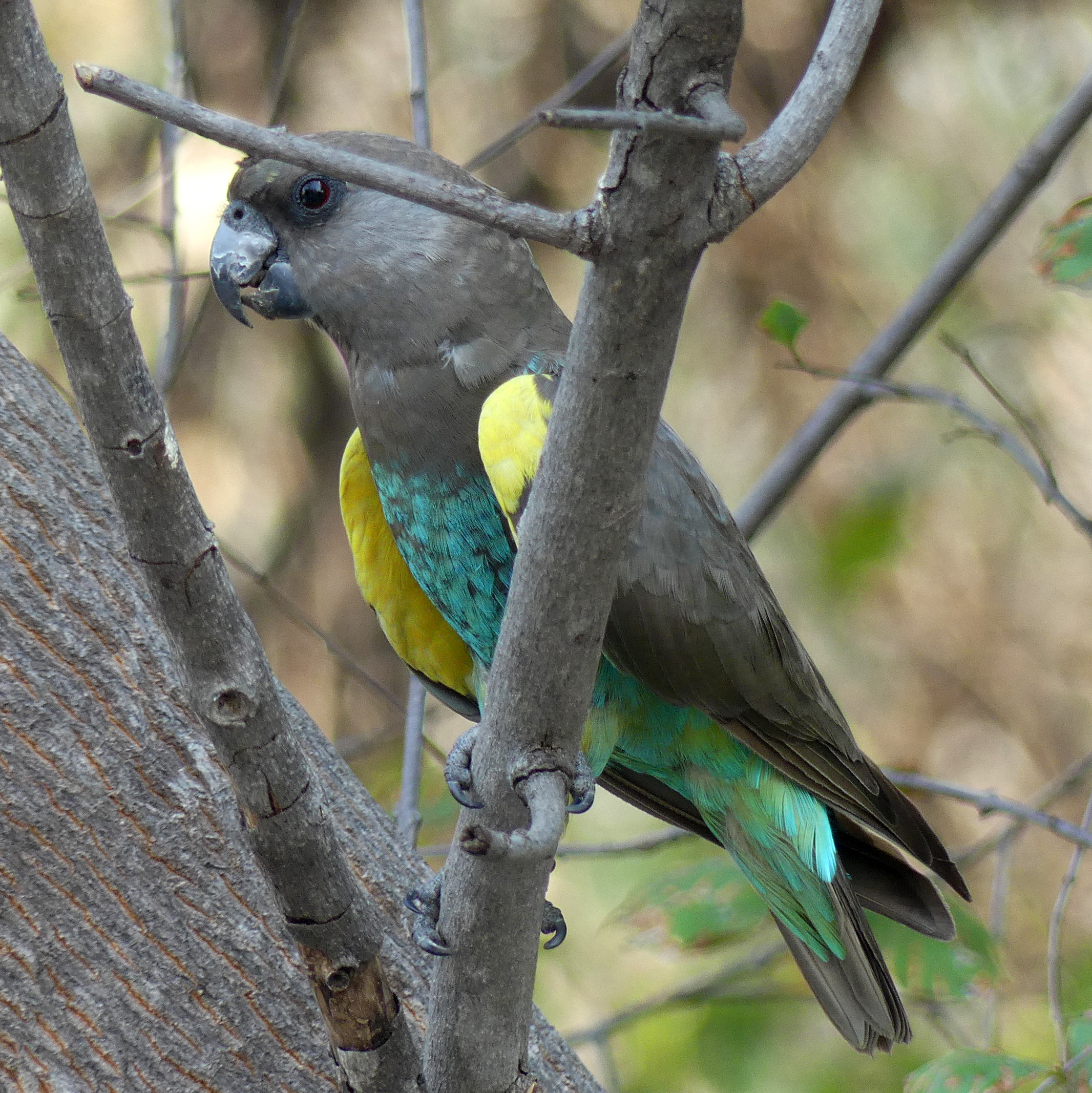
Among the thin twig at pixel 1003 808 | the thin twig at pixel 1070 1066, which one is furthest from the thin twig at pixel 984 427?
the thin twig at pixel 1070 1066

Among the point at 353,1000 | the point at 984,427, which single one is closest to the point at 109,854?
the point at 353,1000

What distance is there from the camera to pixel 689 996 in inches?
120

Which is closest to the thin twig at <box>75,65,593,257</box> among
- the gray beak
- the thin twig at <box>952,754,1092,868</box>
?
the gray beak

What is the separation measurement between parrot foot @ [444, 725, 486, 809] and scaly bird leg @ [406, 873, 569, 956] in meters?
0.12

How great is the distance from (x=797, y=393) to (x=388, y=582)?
234 centimetres

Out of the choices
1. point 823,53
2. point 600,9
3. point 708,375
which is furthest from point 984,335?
point 823,53

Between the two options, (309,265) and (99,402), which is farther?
(309,265)

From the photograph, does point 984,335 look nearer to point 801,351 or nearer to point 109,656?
point 801,351

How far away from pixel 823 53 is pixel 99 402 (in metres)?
0.76

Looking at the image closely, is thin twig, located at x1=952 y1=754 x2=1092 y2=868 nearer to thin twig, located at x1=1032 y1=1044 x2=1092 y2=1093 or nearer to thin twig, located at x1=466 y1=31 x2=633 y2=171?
thin twig, located at x1=1032 y1=1044 x2=1092 y2=1093

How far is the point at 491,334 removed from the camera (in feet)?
6.91

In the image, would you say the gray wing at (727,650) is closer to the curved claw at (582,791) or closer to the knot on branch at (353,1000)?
the curved claw at (582,791)

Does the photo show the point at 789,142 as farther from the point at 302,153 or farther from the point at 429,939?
the point at 429,939

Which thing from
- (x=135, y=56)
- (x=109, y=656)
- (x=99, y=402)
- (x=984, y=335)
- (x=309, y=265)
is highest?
(x=135, y=56)
